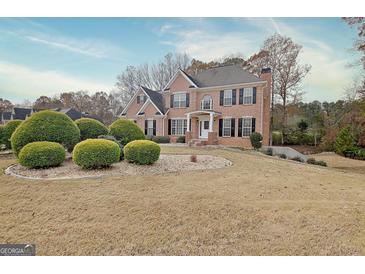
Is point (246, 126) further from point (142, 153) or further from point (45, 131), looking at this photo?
point (45, 131)

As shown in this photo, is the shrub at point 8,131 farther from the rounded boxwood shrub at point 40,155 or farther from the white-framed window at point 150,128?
the white-framed window at point 150,128

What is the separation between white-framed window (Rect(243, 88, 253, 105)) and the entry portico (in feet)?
7.35

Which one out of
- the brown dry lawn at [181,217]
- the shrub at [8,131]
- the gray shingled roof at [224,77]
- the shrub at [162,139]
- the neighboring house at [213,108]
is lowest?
the brown dry lawn at [181,217]

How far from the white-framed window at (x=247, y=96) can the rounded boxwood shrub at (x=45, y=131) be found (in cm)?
1204

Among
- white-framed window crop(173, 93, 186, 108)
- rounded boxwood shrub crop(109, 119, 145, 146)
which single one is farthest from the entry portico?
rounded boxwood shrub crop(109, 119, 145, 146)

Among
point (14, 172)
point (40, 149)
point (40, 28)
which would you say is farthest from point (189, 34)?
point (14, 172)

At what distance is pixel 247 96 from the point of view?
15297mm

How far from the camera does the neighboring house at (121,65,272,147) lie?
593 inches

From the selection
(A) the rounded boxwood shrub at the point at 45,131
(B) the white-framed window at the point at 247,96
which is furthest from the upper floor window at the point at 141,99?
(A) the rounded boxwood shrub at the point at 45,131

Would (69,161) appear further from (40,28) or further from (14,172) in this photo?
(40,28)

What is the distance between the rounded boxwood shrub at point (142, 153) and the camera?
6.58m

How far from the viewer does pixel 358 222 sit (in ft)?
10.7

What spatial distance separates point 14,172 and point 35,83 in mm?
2768

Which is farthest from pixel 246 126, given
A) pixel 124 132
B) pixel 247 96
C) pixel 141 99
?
pixel 141 99
